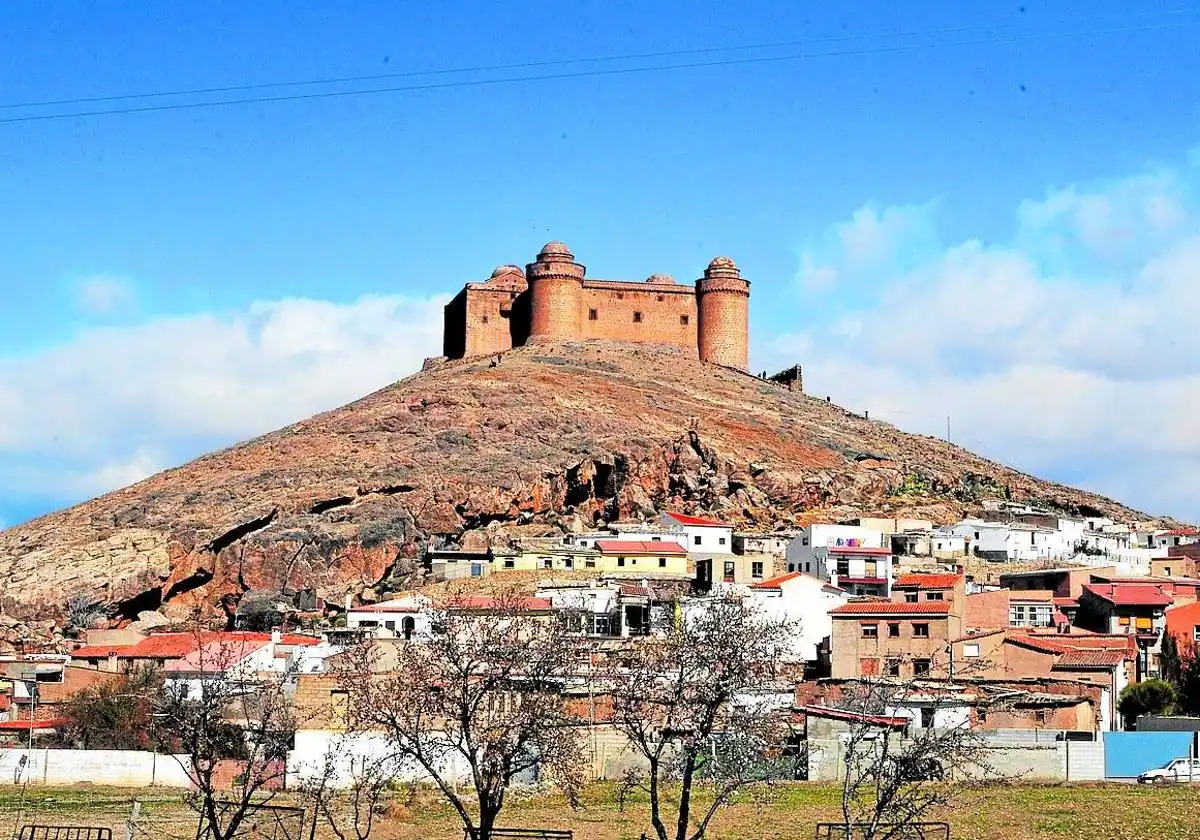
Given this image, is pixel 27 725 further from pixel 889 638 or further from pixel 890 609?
pixel 890 609

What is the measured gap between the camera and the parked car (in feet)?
123

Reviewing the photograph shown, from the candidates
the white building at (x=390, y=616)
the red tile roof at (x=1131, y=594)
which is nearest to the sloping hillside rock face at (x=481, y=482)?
the white building at (x=390, y=616)

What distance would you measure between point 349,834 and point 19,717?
22.0 metres

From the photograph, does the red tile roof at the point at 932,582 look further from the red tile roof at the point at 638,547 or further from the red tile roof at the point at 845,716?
the red tile roof at the point at 638,547

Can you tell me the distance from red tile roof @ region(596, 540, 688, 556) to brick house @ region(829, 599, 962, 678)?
24071mm

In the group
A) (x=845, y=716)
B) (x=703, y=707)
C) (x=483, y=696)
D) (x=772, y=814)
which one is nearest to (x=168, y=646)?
(x=845, y=716)

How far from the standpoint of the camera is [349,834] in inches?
1201

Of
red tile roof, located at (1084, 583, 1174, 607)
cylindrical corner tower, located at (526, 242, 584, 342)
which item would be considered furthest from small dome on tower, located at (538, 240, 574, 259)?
red tile roof, located at (1084, 583, 1174, 607)

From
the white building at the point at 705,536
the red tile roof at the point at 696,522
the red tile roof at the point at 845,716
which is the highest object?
the red tile roof at the point at 696,522

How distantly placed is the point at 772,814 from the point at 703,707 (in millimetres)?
5891

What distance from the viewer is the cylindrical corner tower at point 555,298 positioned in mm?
114375

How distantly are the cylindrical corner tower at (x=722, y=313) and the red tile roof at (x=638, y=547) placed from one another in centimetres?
4363

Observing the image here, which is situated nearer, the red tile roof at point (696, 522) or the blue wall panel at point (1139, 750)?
the blue wall panel at point (1139, 750)

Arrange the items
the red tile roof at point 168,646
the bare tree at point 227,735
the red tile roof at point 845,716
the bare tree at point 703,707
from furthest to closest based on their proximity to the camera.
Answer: the red tile roof at point 168,646 < the red tile roof at point 845,716 < the bare tree at point 227,735 < the bare tree at point 703,707
